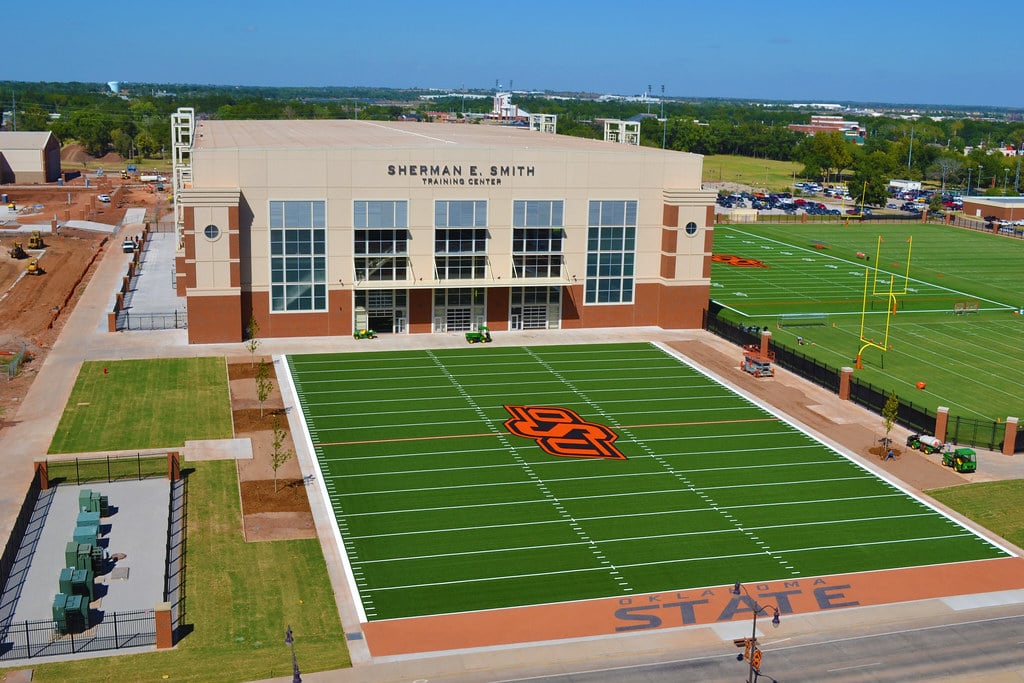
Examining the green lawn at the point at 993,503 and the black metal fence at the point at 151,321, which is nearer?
the green lawn at the point at 993,503

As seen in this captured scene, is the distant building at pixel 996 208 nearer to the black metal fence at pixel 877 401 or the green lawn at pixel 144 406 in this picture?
the black metal fence at pixel 877 401

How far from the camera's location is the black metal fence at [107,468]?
124 feet

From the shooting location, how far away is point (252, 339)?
52969mm

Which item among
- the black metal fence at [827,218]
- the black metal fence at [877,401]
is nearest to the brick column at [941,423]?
the black metal fence at [877,401]

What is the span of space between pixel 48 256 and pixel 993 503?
67.4 metres

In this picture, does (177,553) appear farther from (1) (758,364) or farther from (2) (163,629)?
(1) (758,364)

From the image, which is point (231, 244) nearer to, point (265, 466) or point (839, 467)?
point (265, 466)

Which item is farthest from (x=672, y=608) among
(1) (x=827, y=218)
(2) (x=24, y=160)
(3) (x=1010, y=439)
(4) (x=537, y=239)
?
(2) (x=24, y=160)

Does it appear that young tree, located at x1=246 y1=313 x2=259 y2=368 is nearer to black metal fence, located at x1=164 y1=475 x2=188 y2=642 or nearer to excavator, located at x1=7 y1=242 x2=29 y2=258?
black metal fence, located at x1=164 y1=475 x2=188 y2=642

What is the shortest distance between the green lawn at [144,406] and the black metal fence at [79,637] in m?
13.5

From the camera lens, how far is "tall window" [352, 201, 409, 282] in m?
56.3

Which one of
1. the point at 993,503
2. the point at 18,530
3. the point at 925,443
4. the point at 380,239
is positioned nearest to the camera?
the point at 18,530

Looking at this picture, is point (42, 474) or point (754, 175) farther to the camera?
point (754, 175)

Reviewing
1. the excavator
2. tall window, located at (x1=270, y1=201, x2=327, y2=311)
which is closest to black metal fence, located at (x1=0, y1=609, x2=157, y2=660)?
tall window, located at (x1=270, y1=201, x2=327, y2=311)
